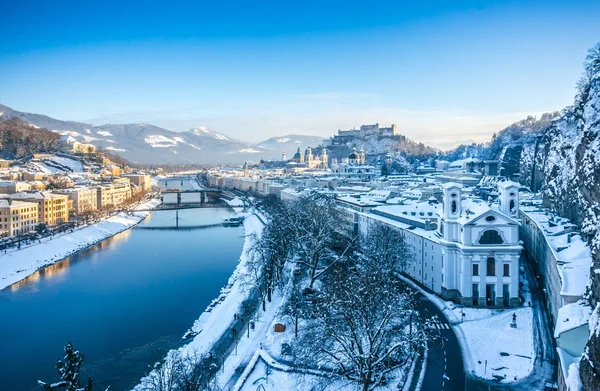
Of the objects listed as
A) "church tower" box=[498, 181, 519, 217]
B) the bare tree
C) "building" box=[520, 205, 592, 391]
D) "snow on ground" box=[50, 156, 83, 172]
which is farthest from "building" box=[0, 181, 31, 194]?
"building" box=[520, 205, 592, 391]

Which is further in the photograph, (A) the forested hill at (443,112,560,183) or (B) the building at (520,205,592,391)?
(A) the forested hill at (443,112,560,183)

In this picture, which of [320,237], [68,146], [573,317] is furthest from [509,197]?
[68,146]

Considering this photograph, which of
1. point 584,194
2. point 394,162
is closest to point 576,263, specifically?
point 584,194

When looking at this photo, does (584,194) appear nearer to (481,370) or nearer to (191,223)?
(481,370)

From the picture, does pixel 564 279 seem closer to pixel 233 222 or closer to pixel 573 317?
pixel 573 317

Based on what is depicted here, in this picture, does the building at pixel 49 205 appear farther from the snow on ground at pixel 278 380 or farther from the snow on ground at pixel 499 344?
the snow on ground at pixel 499 344

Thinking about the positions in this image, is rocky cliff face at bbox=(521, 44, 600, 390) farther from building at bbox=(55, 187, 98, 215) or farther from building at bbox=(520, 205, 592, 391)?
building at bbox=(55, 187, 98, 215)
